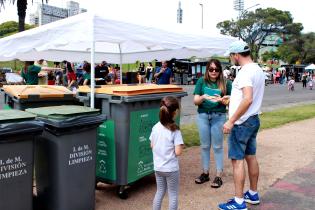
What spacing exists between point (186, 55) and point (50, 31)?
4043mm

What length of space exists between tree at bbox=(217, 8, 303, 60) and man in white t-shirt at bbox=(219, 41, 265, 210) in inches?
2678

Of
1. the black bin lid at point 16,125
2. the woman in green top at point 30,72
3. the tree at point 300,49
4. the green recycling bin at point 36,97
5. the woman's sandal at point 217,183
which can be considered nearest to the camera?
the black bin lid at point 16,125

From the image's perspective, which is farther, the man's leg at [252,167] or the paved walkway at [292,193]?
the paved walkway at [292,193]

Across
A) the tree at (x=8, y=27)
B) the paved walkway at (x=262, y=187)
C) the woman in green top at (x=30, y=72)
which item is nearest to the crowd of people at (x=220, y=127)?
the paved walkway at (x=262, y=187)

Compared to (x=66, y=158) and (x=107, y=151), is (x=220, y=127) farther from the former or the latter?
(x=66, y=158)

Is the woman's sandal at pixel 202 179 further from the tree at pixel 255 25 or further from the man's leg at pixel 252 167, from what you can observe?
the tree at pixel 255 25

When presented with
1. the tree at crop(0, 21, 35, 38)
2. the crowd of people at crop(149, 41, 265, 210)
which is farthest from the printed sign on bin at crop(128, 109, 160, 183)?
the tree at crop(0, 21, 35, 38)

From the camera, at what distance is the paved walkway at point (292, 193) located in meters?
4.88

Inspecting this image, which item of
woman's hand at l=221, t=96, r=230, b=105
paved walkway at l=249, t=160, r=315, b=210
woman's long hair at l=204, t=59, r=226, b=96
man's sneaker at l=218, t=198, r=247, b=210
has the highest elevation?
woman's long hair at l=204, t=59, r=226, b=96

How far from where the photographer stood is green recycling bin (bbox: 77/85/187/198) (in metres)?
4.92

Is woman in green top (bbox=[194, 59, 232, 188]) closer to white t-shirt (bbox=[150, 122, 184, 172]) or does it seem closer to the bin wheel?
Answer: the bin wheel

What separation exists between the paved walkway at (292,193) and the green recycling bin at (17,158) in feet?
8.42

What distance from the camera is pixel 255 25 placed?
74.2 m

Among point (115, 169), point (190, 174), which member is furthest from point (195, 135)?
point (115, 169)
